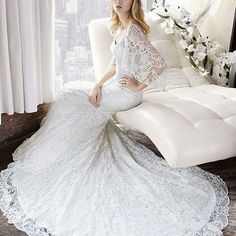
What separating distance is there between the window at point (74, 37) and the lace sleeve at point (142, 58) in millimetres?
718

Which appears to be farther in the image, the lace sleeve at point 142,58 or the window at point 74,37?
the window at point 74,37

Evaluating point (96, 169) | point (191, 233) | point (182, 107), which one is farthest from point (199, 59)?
point (191, 233)

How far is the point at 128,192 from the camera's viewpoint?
2.05m

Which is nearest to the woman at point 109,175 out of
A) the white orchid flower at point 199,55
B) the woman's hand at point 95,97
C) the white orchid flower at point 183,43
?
the woman's hand at point 95,97

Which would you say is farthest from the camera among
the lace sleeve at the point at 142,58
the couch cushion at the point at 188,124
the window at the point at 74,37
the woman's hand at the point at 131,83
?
the window at the point at 74,37

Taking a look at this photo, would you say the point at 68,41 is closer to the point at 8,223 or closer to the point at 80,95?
the point at 80,95

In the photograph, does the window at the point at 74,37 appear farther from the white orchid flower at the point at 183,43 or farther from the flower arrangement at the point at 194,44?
the white orchid flower at the point at 183,43

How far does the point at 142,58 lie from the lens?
225 cm

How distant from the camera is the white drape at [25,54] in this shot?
233 centimetres

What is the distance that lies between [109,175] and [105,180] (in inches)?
2.2

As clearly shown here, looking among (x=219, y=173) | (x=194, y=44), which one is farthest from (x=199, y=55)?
(x=219, y=173)

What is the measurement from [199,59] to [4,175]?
1728 millimetres

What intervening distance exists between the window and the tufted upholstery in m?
0.17

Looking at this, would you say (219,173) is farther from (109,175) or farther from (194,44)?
(194,44)
